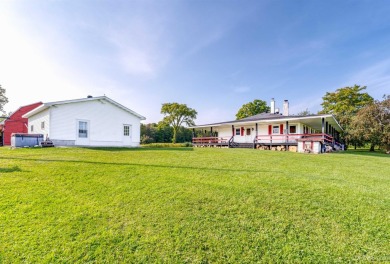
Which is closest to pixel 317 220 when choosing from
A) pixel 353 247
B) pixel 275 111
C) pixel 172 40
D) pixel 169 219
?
pixel 353 247

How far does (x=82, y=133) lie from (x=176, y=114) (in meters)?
27.7

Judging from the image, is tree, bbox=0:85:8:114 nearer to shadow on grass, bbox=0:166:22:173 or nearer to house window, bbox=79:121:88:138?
house window, bbox=79:121:88:138

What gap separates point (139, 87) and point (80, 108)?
563cm

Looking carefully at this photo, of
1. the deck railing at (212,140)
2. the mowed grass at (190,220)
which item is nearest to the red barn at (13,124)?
the deck railing at (212,140)

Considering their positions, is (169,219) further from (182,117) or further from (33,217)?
(182,117)

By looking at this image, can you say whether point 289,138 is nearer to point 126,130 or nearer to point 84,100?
point 126,130

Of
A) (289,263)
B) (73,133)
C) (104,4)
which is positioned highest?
(104,4)

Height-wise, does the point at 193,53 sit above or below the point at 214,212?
above

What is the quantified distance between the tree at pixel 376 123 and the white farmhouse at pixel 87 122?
23877mm

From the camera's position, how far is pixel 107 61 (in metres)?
14.6

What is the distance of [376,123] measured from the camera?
21.0 m

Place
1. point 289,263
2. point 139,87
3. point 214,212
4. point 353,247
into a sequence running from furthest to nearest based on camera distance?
point 139,87, point 214,212, point 353,247, point 289,263

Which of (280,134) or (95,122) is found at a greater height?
(95,122)

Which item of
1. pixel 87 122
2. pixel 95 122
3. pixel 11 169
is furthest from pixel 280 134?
pixel 11 169
